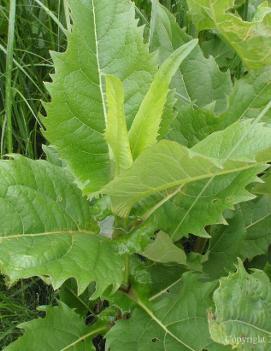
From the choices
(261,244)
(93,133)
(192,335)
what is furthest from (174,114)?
(261,244)

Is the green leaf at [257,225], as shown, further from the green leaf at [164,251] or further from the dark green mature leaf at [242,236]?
the green leaf at [164,251]

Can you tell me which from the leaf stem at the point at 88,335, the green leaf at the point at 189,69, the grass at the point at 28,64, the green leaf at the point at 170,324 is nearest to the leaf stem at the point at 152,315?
the green leaf at the point at 170,324

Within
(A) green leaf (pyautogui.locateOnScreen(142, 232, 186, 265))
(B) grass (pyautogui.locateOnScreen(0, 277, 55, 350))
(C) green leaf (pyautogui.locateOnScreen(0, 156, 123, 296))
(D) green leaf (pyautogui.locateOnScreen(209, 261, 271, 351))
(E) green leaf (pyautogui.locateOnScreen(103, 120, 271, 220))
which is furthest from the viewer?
(B) grass (pyautogui.locateOnScreen(0, 277, 55, 350))

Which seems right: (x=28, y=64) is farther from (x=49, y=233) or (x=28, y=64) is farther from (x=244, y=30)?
(x=49, y=233)

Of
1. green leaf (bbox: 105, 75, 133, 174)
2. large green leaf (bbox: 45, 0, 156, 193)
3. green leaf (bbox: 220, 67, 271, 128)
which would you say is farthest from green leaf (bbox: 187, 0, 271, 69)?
green leaf (bbox: 105, 75, 133, 174)

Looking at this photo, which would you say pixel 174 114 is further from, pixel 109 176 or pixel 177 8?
pixel 177 8

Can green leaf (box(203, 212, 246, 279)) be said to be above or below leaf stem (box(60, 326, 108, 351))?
above

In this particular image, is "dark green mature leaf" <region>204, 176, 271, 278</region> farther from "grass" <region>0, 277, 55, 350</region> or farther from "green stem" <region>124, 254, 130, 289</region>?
"grass" <region>0, 277, 55, 350</region>

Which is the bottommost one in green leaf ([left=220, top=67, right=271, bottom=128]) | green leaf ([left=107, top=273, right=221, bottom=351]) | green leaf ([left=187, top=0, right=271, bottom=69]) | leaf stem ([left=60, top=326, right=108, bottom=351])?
leaf stem ([left=60, top=326, right=108, bottom=351])
